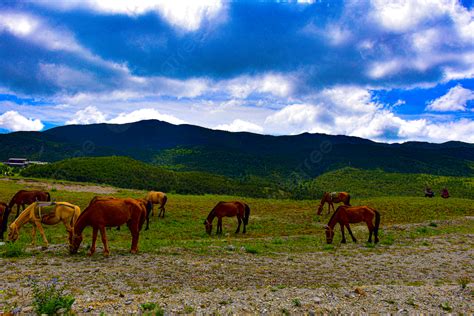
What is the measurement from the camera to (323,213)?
33500 millimetres

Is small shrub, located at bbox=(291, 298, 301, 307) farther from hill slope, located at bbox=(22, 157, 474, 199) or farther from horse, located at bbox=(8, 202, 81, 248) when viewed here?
hill slope, located at bbox=(22, 157, 474, 199)

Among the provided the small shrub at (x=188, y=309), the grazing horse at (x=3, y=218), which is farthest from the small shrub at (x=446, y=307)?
the grazing horse at (x=3, y=218)

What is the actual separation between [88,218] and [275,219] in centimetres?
1993

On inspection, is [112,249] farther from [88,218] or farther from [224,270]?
[224,270]

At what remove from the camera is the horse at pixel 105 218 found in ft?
40.9

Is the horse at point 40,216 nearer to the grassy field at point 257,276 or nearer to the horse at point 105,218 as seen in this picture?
the grassy field at point 257,276

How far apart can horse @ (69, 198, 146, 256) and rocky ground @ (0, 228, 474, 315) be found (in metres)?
0.71

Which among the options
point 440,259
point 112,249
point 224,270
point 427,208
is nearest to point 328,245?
point 440,259

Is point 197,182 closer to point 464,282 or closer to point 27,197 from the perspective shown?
point 27,197

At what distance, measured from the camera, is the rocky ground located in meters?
7.48

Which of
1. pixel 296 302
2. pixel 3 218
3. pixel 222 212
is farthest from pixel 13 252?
pixel 222 212

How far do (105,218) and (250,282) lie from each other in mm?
6968

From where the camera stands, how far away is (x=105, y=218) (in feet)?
41.4

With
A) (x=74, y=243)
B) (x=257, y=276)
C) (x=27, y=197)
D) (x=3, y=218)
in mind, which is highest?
(x=27, y=197)
